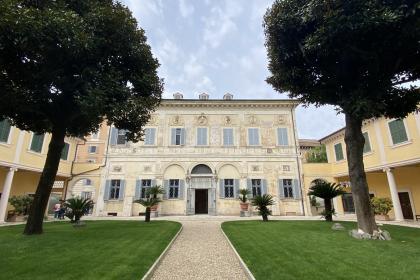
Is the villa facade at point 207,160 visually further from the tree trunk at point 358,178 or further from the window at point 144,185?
the tree trunk at point 358,178

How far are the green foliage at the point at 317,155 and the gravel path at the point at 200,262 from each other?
34.0m

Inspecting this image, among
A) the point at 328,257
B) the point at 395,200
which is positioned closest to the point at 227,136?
the point at 395,200

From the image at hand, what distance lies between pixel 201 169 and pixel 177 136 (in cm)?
384

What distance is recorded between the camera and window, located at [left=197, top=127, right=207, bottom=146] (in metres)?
22.3

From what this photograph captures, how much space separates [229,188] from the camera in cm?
2136

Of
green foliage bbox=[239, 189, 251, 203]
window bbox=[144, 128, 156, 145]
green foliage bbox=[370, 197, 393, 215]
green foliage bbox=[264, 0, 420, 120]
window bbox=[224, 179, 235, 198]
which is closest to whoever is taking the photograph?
green foliage bbox=[264, 0, 420, 120]

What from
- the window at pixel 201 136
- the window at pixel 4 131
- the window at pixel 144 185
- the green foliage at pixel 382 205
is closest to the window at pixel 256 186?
the window at pixel 201 136

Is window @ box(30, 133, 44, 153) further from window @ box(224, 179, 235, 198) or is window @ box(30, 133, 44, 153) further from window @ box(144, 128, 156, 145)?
window @ box(224, 179, 235, 198)

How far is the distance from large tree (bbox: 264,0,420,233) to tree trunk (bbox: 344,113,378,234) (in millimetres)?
31

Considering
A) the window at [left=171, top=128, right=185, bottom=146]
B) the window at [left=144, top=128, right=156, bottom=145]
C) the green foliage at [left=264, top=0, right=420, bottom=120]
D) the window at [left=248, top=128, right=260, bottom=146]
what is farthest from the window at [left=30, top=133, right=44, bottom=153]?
the green foliage at [left=264, top=0, right=420, bottom=120]

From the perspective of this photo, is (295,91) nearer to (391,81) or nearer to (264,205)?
(391,81)

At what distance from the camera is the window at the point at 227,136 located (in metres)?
22.4

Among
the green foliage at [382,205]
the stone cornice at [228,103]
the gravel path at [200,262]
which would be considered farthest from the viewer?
the stone cornice at [228,103]

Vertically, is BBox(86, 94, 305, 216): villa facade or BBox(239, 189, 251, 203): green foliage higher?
BBox(86, 94, 305, 216): villa facade
